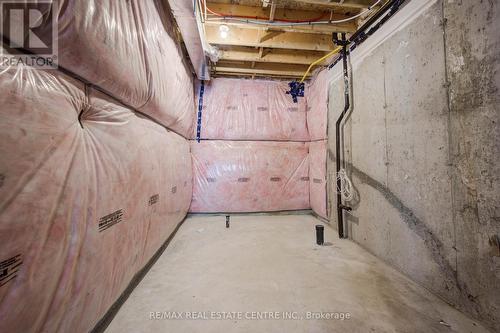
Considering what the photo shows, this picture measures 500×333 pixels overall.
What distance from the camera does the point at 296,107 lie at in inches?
145

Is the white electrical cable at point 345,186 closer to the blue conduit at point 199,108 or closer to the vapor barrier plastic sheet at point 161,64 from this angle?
the vapor barrier plastic sheet at point 161,64

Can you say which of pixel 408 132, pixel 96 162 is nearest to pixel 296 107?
pixel 408 132

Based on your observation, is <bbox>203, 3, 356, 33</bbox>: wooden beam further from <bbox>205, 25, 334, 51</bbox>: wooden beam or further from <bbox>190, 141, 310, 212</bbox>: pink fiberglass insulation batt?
<bbox>190, 141, 310, 212</bbox>: pink fiberglass insulation batt

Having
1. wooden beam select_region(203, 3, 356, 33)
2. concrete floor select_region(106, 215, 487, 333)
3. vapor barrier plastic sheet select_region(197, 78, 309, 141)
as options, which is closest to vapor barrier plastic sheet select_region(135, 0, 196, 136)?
wooden beam select_region(203, 3, 356, 33)

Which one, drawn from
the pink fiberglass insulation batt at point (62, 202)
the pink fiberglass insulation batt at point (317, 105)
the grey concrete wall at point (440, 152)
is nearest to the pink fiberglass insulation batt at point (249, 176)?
the pink fiberglass insulation batt at point (317, 105)

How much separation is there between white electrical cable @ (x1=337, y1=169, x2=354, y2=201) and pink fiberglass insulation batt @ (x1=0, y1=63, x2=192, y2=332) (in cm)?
220

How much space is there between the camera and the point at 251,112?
3.56 meters

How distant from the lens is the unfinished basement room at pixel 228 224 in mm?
685

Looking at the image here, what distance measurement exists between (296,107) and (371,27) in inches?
69.6

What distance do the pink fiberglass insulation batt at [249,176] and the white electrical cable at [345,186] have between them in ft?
3.82

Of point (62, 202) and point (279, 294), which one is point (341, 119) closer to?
point (279, 294)

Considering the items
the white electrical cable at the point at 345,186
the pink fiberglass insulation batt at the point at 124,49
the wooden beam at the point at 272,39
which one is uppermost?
the wooden beam at the point at 272,39

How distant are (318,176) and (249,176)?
3.89 feet

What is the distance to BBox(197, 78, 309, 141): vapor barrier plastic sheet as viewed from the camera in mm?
3502
